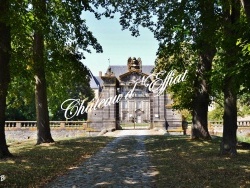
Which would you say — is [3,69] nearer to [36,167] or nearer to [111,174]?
[36,167]

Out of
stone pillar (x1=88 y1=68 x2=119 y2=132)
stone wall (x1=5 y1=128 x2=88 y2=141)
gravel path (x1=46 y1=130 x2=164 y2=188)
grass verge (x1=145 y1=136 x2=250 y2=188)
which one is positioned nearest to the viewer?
grass verge (x1=145 y1=136 x2=250 y2=188)

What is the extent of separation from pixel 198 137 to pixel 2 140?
1234 cm

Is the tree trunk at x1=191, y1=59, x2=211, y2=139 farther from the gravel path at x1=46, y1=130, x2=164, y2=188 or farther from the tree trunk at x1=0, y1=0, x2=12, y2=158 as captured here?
the tree trunk at x1=0, y1=0, x2=12, y2=158

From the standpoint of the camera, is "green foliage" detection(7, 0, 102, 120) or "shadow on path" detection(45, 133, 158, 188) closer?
"shadow on path" detection(45, 133, 158, 188)

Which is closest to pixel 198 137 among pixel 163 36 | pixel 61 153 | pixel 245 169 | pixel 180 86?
pixel 180 86

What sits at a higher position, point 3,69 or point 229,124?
point 3,69

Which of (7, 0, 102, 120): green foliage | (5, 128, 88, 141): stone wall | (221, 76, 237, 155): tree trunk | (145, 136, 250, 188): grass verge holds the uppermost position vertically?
(7, 0, 102, 120): green foliage

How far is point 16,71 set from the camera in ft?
56.5

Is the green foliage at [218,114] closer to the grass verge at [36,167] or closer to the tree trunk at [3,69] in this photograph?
the grass verge at [36,167]

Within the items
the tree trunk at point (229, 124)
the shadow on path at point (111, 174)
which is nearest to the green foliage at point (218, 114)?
the tree trunk at point (229, 124)

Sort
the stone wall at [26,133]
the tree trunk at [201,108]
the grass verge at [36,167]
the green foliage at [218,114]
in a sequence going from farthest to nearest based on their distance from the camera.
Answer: the green foliage at [218,114]
the stone wall at [26,133]
the tree trunk at [201,108]
the grass verge at [36,167]

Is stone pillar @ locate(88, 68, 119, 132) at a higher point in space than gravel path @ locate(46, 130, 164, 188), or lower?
higher

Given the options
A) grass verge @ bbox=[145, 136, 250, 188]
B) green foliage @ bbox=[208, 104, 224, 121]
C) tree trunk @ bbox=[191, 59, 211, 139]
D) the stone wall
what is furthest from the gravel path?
green foliage @ bbox=[208, 104, 224, 121]

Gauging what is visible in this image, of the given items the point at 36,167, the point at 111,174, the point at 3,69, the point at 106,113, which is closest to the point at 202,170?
the point at 111,174
